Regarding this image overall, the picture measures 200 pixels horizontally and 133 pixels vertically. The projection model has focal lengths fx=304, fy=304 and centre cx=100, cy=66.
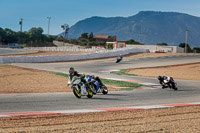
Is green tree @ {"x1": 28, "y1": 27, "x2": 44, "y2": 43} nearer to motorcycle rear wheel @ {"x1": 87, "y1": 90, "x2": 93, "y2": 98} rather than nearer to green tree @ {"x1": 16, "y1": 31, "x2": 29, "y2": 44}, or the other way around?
green tree @ {"x1": 16, "y1": 31, "x2": 29, "y2": 44}

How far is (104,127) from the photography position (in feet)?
24.2

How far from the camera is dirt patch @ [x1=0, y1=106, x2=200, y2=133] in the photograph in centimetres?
714

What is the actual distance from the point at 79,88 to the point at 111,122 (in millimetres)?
4949

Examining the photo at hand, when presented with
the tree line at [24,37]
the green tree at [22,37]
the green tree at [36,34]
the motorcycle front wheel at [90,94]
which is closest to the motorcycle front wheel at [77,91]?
the motorcycle front wheel at [90,94]

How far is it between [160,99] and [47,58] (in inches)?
1239

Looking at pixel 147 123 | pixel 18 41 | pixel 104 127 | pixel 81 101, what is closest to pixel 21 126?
pixel 104 127

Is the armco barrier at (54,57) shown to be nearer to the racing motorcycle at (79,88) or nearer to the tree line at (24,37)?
the racing motorcycle at (79,88)

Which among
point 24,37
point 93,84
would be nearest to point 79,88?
point 93,84

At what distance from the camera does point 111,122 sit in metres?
8.12

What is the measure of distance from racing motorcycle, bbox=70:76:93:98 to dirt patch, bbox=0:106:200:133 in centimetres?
315

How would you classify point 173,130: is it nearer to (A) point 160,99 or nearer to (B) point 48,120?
(B) point 48,120

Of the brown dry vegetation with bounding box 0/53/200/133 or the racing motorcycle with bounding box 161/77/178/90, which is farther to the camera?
the racing motorcycle with bounding box 161/77/178/90

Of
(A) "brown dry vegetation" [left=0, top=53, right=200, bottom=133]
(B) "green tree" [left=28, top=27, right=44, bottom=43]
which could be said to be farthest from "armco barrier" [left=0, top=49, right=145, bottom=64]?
(B) "green tree" [left=28, top=27, right=44, bottom=43]

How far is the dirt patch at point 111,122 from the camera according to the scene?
23.4ft
